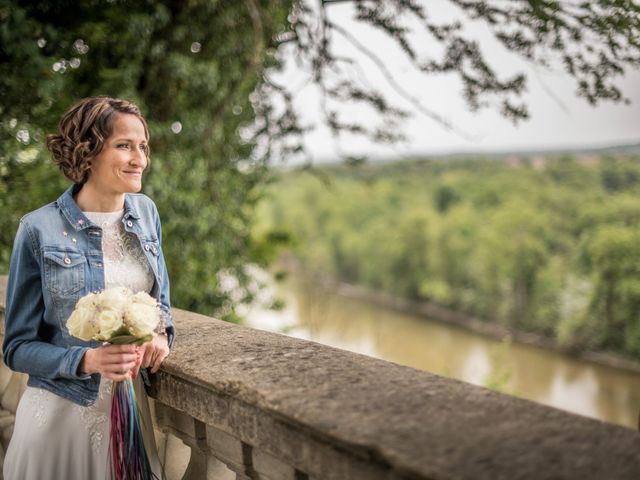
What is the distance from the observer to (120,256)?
7.02 feet

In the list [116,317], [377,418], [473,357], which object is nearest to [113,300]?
[116,317]

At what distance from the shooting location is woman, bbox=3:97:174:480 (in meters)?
1.98

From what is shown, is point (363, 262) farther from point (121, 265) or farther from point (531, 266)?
point (121, 265)

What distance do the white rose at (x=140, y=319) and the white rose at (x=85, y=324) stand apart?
0.09m

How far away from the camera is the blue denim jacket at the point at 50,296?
6.40 feet

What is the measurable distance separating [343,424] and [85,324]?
757 mm

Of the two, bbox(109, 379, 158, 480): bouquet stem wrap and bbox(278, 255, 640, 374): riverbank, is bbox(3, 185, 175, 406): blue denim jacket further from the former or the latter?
bbox(278, 255, 640, 374): riverbank

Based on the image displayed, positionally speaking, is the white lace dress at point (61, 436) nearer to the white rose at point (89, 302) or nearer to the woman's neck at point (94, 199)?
the woman's neck at point (94, 199)

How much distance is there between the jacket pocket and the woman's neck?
186mm

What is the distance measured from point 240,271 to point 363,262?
43793 millimetres

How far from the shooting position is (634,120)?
5199 millimetres

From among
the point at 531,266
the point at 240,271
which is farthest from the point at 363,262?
the point at 240,271

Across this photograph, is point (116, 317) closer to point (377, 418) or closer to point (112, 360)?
point (112, 360)

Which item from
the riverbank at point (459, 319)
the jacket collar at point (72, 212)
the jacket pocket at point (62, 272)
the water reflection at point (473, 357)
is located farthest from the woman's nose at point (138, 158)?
the riverbank at point (459, 319)
